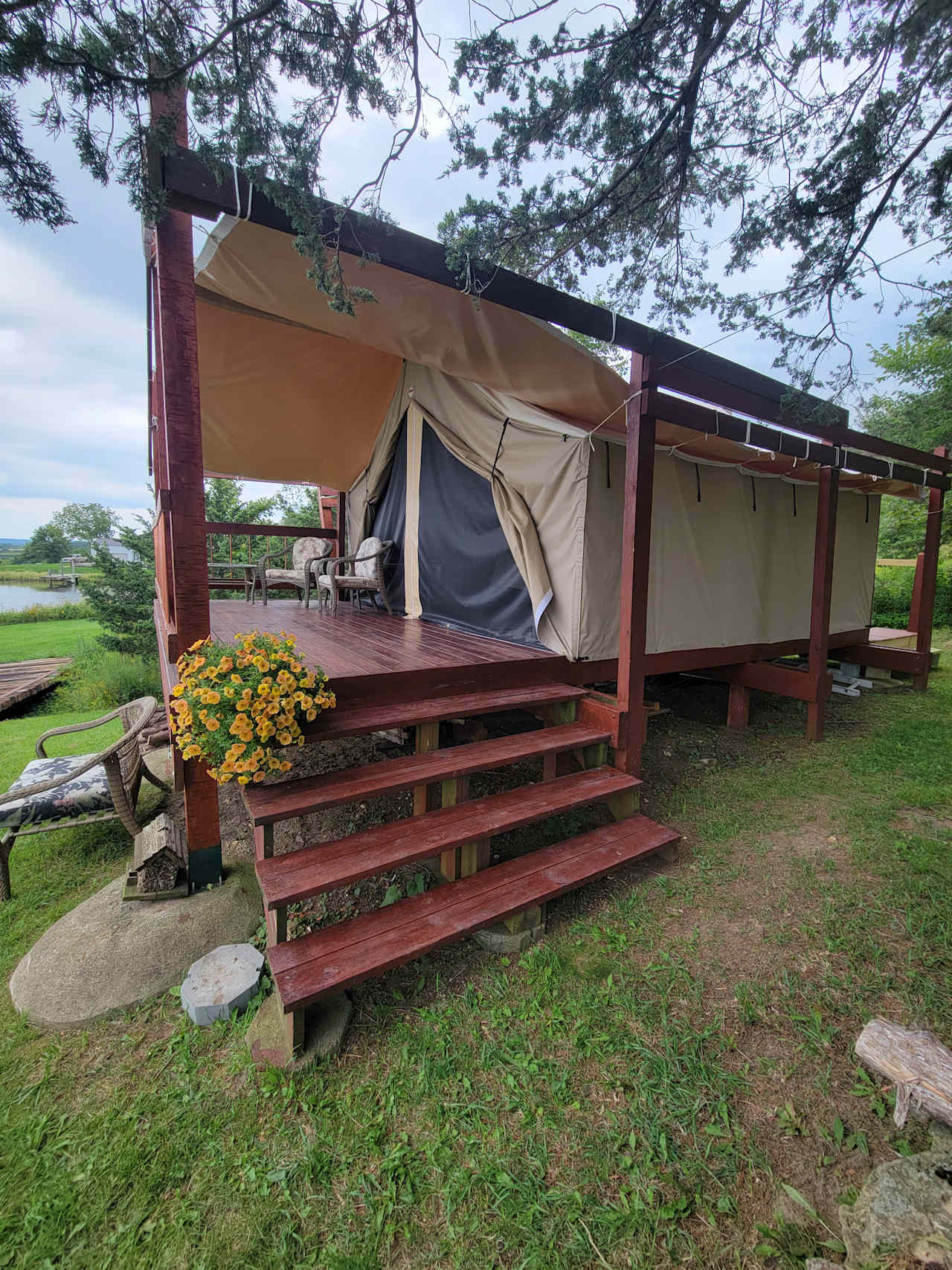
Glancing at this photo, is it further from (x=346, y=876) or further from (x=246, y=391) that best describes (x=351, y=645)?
(x=246, y=391)

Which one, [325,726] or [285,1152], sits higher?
[325,726]

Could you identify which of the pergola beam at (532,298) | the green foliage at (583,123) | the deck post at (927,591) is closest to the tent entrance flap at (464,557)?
the pergola beam at (532,298)

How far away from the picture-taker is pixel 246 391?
422 cm

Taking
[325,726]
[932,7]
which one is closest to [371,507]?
[325,726]

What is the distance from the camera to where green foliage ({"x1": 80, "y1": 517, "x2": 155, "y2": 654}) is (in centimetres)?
855

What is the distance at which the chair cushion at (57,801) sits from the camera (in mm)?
2468

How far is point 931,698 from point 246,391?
24.1 feet

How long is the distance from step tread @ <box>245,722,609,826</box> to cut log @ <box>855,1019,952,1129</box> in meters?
1.47

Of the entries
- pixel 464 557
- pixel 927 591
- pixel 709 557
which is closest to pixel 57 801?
pixel 464 557

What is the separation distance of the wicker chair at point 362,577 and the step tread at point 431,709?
2.50m

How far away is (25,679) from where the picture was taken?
9438mm

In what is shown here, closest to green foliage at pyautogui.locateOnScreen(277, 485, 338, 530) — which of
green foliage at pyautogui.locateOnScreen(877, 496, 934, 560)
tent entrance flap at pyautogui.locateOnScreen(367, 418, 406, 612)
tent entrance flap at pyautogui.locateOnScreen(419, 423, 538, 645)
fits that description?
tent entrance flap at pyautogui.locateOnScreen(367, 418, 406, 612)

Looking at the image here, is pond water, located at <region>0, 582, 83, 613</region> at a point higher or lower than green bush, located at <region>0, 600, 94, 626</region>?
higher

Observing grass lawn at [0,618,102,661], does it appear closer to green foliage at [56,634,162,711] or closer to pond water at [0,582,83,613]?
green foliage at [56,634,162,711]
